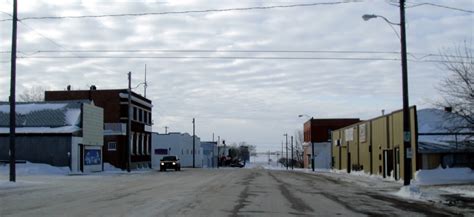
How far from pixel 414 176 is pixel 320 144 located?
2656 inches

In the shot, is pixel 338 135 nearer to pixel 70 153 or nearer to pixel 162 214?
pixel 70 153

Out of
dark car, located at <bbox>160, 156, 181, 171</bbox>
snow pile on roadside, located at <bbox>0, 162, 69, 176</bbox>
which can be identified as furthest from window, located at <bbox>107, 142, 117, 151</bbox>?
snow pile on roadside, located at <bbox>0, 162, 69, 176</bbox>

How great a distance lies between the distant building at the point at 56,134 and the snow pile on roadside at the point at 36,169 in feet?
3.54

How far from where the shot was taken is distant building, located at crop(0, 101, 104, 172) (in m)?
49.8

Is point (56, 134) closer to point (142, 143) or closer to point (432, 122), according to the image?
point (142, 143)

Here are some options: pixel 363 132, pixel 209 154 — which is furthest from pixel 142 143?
pixel 209 154

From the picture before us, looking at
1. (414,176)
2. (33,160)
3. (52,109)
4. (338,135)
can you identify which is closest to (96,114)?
(52,109)

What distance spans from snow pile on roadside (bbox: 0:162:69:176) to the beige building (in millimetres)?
25432

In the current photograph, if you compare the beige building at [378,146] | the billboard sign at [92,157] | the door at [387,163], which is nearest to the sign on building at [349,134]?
the beige building at [378,146]

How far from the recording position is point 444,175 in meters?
35.8

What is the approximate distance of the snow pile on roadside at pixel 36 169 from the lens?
4604 cm

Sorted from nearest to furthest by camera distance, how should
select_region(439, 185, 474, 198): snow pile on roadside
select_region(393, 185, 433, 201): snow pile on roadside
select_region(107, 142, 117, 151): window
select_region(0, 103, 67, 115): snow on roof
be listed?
select_region(393, 185, 433, 201): snow pile on roadside, select_region(439, 185, 474, 198): snow pile on roadside, select_region(0, 103, 67, 115): snow on roof, select_region(107, 142, 117, 151): window

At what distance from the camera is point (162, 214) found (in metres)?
15.3

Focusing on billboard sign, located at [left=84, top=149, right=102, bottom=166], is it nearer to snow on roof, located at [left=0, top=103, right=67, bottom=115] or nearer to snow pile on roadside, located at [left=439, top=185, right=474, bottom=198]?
snow on roof, located at [left=0, top=103, right=67, bottom=115]
